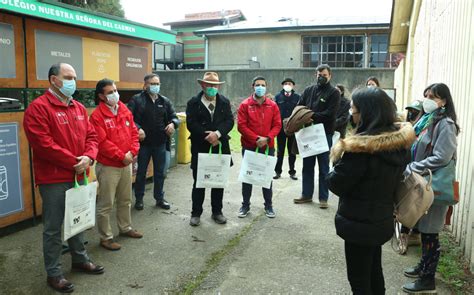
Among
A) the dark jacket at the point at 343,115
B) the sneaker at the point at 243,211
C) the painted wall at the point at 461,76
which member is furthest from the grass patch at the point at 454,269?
the dark jacket at the point at 343,115

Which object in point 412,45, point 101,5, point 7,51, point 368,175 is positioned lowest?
point 368,175

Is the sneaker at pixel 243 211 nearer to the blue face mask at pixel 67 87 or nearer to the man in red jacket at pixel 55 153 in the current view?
the man in red jacket at pixel 55 153

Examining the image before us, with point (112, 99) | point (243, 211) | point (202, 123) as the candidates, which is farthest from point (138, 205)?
point (112, 99)

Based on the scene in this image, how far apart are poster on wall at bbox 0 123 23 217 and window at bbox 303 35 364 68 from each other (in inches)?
714

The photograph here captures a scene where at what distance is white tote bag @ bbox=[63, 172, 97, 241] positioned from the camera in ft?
11.2

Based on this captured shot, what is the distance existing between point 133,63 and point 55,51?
1.69 metres

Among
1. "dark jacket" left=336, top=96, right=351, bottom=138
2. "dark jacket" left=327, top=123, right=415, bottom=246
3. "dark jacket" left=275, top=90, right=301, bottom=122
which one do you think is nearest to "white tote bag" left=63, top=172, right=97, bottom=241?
"dark jacket" left=327, top=123, right=415, bottom=246

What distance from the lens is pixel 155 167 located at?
5.90m

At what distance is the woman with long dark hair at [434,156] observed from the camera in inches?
131

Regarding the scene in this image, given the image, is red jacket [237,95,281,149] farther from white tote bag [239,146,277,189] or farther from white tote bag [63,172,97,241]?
white tote bag [63,172,97,241]

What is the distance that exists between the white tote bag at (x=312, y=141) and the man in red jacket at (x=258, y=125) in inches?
17.2

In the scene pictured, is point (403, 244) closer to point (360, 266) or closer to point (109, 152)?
point (360, 266)

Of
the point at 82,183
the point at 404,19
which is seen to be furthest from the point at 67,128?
the point at 404,19

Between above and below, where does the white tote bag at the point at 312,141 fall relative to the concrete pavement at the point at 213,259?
above
